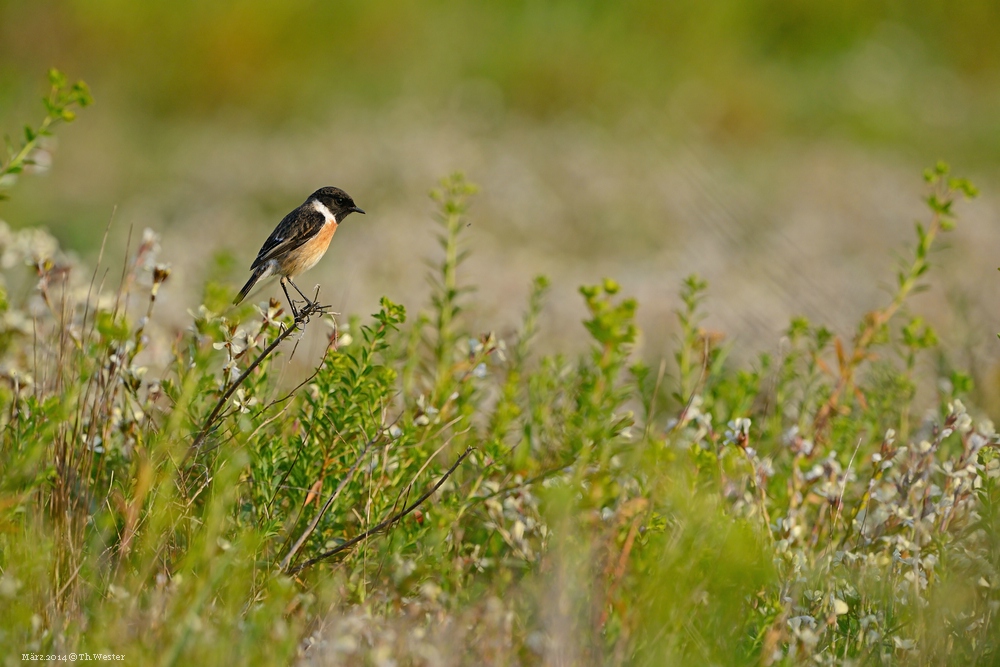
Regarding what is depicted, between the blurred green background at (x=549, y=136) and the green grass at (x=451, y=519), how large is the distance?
263 centimetres

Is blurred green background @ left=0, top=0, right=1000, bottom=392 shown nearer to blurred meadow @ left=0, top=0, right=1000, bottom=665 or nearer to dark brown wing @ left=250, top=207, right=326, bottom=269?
blurred meadow @ left=0, top=0, right=1000, bottom=665

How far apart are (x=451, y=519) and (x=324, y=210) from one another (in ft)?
5.82

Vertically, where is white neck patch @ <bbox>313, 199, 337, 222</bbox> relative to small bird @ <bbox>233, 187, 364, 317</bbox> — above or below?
above

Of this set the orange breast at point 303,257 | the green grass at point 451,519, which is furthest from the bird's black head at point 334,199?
the green grass at point 451,519

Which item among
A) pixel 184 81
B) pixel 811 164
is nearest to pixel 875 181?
pixel 811 164

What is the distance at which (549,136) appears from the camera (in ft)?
33.2

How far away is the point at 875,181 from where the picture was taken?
9781mm

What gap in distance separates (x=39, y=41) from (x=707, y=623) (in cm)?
1088

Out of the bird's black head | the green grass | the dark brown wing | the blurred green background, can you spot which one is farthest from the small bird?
the blurred green background

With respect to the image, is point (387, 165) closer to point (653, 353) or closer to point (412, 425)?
point (653, 353)

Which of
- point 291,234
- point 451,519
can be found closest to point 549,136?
point 291,234

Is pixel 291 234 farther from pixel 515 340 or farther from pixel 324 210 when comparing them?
pixel 515 340

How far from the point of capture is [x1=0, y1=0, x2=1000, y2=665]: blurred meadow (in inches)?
90.4

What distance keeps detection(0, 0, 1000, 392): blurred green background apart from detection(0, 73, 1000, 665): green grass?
2.63 m
